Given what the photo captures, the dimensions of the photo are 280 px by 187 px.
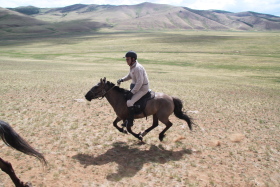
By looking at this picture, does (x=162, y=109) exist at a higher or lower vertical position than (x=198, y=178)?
higher

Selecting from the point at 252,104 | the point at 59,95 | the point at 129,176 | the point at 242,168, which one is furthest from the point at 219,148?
the point at 59,95

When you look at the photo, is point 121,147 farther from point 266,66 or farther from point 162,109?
point 266,66

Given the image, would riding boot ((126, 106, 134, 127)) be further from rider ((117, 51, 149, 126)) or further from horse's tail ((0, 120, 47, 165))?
horse's tail ((0, 120, 47, 165))

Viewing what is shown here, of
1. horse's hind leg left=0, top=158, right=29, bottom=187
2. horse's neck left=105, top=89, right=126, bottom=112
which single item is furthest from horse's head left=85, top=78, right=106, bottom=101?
horse's hind leg left=0, top=158, right=29, bottom=187

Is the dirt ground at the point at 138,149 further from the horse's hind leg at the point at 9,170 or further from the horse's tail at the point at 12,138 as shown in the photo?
the horse's tail at the point at 12,138

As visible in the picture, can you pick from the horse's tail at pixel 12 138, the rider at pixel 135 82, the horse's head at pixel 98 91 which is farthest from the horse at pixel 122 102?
the horse's tail at pixel 12 138

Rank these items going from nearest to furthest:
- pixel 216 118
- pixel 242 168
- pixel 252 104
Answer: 1. pixel 242 168
2. pixel 216 118
3. pixel 252 104

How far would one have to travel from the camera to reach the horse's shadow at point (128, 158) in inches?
290

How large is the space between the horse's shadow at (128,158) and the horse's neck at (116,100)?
4.85 feet

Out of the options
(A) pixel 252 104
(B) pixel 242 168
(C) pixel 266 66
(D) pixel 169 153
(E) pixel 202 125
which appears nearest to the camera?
(B) pixel 242 168

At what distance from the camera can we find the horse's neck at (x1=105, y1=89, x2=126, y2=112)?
9.26 meters

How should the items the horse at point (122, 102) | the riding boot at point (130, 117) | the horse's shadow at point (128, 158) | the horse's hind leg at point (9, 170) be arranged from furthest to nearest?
1. the horse at point (122, 102)
2. the riding boot at point (130, 117)
3. the horse's shadow at point (128, 158)
4. the horse's hind leg at point (9, 170)

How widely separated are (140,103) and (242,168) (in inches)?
161

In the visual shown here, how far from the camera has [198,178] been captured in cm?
703
